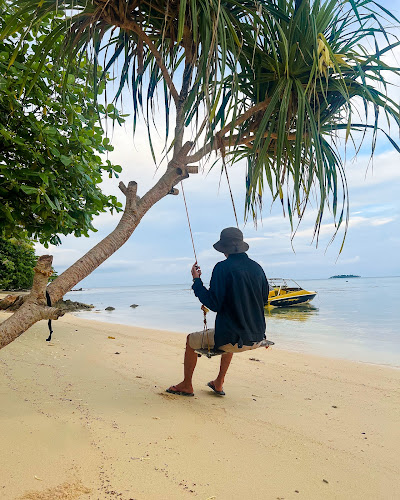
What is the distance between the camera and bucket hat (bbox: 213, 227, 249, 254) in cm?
288

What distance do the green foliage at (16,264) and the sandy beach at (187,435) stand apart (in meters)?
10.7

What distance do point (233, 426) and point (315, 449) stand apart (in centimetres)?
51

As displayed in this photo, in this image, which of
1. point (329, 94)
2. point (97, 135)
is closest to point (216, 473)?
point (329, 94)

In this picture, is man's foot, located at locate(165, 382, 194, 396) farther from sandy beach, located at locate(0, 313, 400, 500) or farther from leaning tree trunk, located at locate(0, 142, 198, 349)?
leaning tree trunk, located at locate(0, 142, 198, 349)

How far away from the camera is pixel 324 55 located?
2432 millimetres

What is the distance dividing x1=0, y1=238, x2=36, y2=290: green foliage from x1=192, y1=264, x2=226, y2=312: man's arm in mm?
11790

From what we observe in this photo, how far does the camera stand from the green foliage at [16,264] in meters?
13.9

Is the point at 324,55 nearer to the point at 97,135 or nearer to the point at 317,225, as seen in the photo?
the point at 317,225

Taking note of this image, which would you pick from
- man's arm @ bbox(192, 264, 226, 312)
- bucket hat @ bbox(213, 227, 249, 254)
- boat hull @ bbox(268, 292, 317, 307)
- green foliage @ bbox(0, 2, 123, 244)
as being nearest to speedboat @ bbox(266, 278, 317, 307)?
boat hull @ bbox(268, 292, 317, 307)

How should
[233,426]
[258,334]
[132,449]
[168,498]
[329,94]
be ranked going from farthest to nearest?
1. [329,94]
2. [258,334]
3. [233,426]
4. [132,449]
5. [168,498]

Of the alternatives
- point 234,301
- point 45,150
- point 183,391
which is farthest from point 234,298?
point 45,150

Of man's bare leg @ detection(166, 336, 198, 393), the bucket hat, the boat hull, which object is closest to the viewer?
the bucket hat

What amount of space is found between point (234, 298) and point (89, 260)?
982mm

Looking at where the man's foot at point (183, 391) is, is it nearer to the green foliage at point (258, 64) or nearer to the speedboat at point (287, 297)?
the green foliage at point (258, 64)
